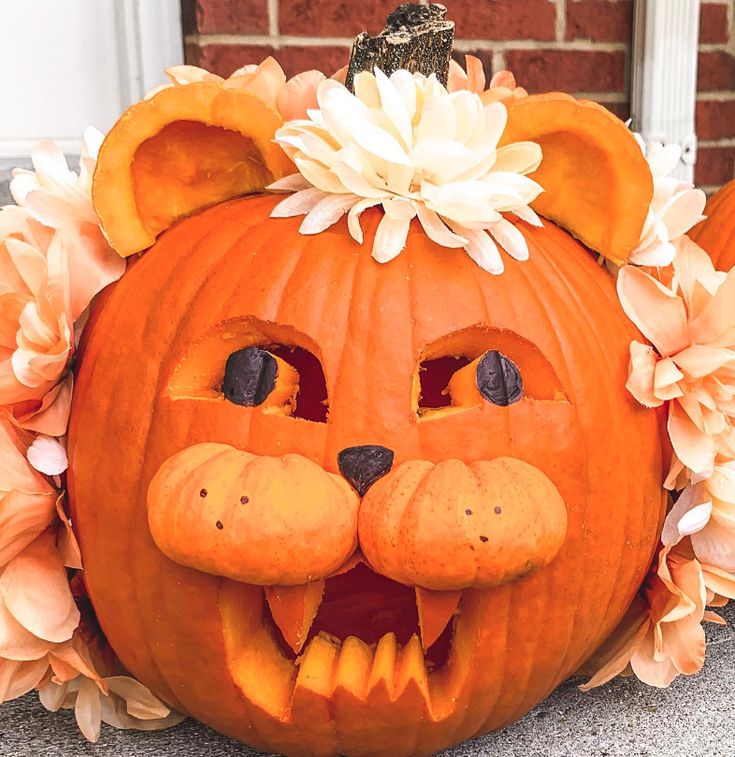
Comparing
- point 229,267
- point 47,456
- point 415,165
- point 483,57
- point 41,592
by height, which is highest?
point 483,57

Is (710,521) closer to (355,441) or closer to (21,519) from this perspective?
(355,441)

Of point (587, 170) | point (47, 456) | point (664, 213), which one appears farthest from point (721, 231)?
point (47, 456)

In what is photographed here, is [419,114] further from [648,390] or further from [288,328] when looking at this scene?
[648,390]

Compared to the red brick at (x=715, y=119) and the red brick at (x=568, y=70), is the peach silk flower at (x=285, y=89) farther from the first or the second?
the red brick at (x=715, y=119)

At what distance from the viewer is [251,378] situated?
1.00m

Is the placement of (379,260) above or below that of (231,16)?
below

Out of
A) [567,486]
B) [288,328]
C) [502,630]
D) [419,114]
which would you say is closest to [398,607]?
[502,630]

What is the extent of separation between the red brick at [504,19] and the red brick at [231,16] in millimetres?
418

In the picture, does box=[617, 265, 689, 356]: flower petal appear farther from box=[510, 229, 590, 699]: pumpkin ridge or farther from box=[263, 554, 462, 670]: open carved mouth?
box=[263, 554, 462, 670]: open carved mouth

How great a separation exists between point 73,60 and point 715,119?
1.56 metres

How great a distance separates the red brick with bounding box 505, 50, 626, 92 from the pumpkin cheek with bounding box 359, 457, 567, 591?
1399 mm

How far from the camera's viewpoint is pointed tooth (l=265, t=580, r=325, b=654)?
99cm

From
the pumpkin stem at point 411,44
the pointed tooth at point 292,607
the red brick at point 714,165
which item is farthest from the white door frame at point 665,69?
the pointed tooth at point 292,607

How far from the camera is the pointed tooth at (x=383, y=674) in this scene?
99cm
